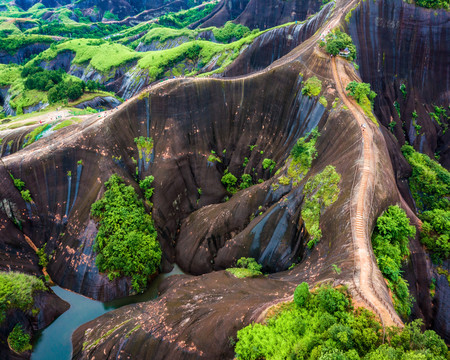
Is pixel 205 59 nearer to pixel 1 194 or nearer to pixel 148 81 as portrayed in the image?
pixel 148 81

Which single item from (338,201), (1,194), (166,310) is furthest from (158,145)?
(338,201)

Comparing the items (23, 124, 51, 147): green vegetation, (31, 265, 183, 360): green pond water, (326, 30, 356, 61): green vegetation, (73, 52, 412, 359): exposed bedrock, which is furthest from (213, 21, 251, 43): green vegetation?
(31, 265, 183, 360): green pond water

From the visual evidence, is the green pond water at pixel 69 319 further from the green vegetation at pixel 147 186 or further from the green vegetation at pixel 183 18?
the green vegetation at pixel 183 18

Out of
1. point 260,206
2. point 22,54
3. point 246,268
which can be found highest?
point 22,54

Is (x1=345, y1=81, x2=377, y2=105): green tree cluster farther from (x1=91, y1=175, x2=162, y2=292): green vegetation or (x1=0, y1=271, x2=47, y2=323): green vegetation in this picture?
(x1=0, y1=271, x2=47, y2=323): green vegetation

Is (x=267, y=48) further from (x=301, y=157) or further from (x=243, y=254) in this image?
(x=243, y=254)

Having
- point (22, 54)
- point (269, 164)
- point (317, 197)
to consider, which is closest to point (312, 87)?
point (269, 164)

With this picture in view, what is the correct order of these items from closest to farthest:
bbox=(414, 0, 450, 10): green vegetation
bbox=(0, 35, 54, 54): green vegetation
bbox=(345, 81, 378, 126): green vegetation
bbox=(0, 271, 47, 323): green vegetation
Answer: bbox=(0, 271, 47, 323): green vegetation
bbox=(345, 81, 378, 126): green vegetation
bbox=(414, 0, 450, 10): green vegetation
bbox=(0, 35, 54, 54): green vegetation
